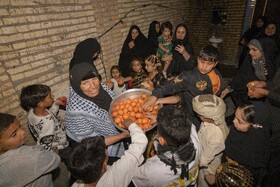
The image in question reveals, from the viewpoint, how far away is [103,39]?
5.04m

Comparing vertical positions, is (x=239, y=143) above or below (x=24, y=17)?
below

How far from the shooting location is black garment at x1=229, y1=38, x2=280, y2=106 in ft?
12.1

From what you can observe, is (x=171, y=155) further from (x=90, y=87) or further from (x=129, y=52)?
(x=129, y=52)

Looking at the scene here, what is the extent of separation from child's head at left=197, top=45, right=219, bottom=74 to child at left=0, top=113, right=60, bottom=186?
8.86 ft

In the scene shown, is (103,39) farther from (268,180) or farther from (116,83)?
(268,180)

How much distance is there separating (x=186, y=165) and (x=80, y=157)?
104cm

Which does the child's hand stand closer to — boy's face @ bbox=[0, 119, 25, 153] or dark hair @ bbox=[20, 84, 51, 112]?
dark hair @ bbox=[20, 84, 51, 112]

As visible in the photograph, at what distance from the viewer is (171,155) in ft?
5.64

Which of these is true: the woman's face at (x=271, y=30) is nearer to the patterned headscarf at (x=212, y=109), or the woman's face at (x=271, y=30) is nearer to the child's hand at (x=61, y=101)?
the patterned headscarf at (x=212, y=109)

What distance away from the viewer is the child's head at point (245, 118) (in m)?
2.38

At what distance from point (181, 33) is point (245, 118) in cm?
380

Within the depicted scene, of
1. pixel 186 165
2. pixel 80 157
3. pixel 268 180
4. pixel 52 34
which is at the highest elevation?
pixel 52 34

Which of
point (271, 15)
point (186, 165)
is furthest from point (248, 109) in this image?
point (271, 15)

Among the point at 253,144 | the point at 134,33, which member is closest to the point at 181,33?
the point at 134,33
